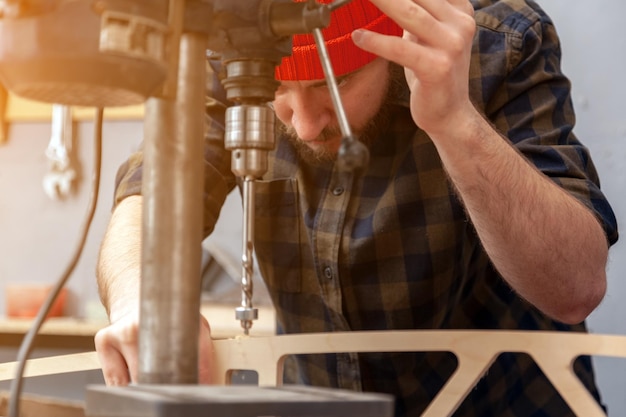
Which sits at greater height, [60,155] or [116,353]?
[60,155]

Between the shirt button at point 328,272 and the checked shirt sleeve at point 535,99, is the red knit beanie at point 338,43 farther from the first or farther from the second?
the shirt button at point 328,272

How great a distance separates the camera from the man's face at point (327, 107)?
1040 millimetres

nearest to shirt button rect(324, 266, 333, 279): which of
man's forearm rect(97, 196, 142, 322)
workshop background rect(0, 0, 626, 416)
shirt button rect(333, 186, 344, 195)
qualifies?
shirt button rect(333, 186, 344, 195)

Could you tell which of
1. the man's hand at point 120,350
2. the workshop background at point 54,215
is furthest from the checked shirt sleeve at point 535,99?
Result: the workshop background at point 54,215

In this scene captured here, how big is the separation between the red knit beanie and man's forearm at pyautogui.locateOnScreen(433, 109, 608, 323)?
193 mm

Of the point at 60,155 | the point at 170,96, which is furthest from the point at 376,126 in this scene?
the point at 60,155

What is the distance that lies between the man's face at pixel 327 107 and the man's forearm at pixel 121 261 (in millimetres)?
257

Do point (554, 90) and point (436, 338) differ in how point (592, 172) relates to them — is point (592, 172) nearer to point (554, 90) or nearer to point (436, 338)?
point (554, 90)

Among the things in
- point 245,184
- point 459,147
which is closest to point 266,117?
point 245,184

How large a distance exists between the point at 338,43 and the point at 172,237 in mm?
508

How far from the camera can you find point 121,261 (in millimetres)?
1092

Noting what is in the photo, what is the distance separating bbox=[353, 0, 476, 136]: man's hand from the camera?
0.70 metres

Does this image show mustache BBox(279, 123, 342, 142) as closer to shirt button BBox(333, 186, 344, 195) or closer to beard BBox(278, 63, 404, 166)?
beard BBox(278, 63, 404, 166)

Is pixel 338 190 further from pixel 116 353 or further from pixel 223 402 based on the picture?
pixel 223 402
